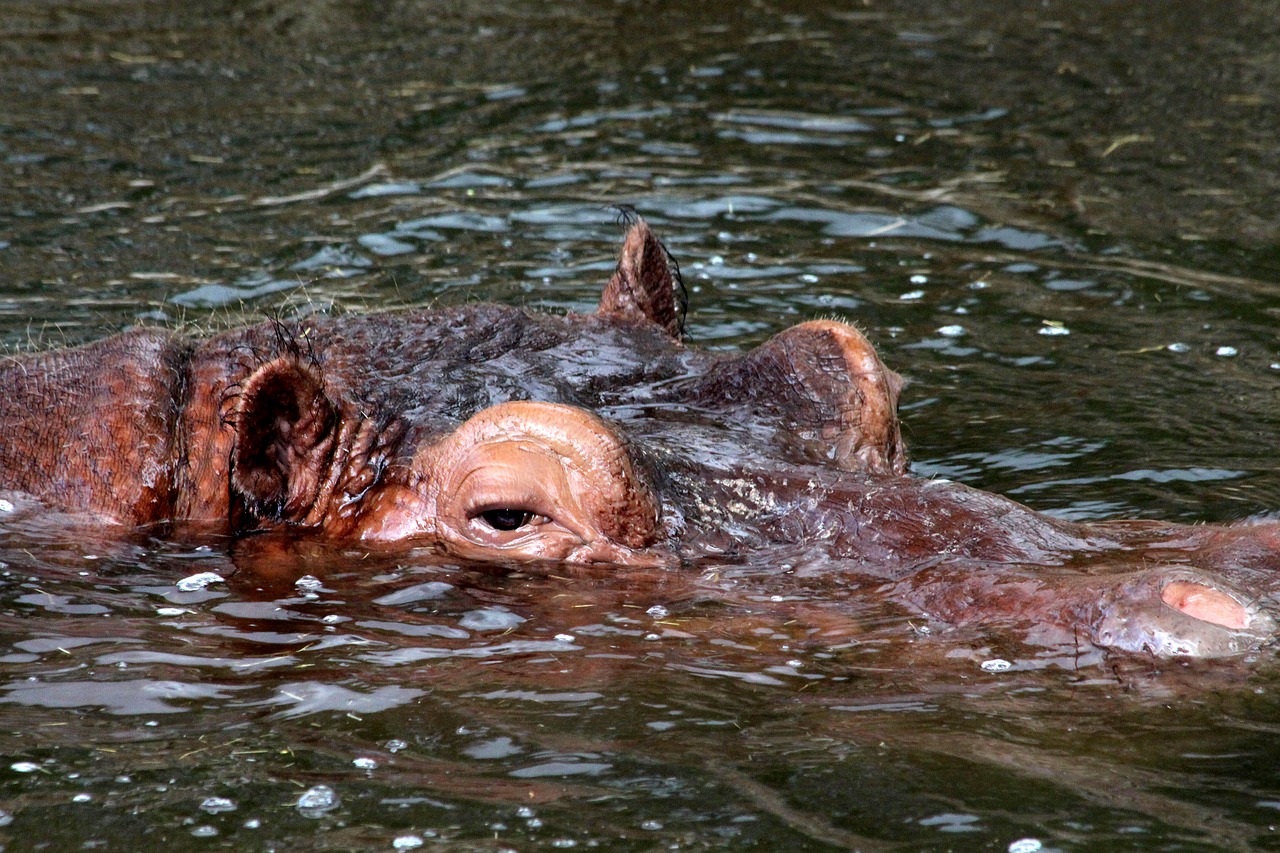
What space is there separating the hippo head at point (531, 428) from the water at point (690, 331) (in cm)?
19

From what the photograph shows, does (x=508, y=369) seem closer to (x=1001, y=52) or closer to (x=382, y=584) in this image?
(x=382, y=584)

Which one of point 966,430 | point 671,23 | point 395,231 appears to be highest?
point 671,23

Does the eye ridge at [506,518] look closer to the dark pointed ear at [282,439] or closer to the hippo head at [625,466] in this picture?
the hippo head at [625,466]

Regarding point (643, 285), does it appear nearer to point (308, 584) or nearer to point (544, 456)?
point (544, 456)

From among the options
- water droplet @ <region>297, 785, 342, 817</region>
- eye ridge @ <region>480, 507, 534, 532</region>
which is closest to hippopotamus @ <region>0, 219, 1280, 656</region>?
eye ridge @ <region>480, 507, 534, 532</region>

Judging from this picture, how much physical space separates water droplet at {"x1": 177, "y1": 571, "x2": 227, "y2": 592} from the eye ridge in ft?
3.15

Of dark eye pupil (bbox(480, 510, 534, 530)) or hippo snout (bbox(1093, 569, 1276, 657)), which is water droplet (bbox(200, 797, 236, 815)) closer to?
dark eye pupil (bbox(480, 510, 534, 530))

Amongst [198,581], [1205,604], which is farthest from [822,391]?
[198,581]

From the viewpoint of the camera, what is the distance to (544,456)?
5348mm

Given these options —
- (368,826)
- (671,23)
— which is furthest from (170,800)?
(671,23)

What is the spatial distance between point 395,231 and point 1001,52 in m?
7.29

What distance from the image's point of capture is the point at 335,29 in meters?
16.5

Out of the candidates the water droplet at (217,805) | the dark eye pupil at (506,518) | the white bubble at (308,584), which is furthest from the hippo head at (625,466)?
the water droplet at (217,805)

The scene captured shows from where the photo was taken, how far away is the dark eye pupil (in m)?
5.64
